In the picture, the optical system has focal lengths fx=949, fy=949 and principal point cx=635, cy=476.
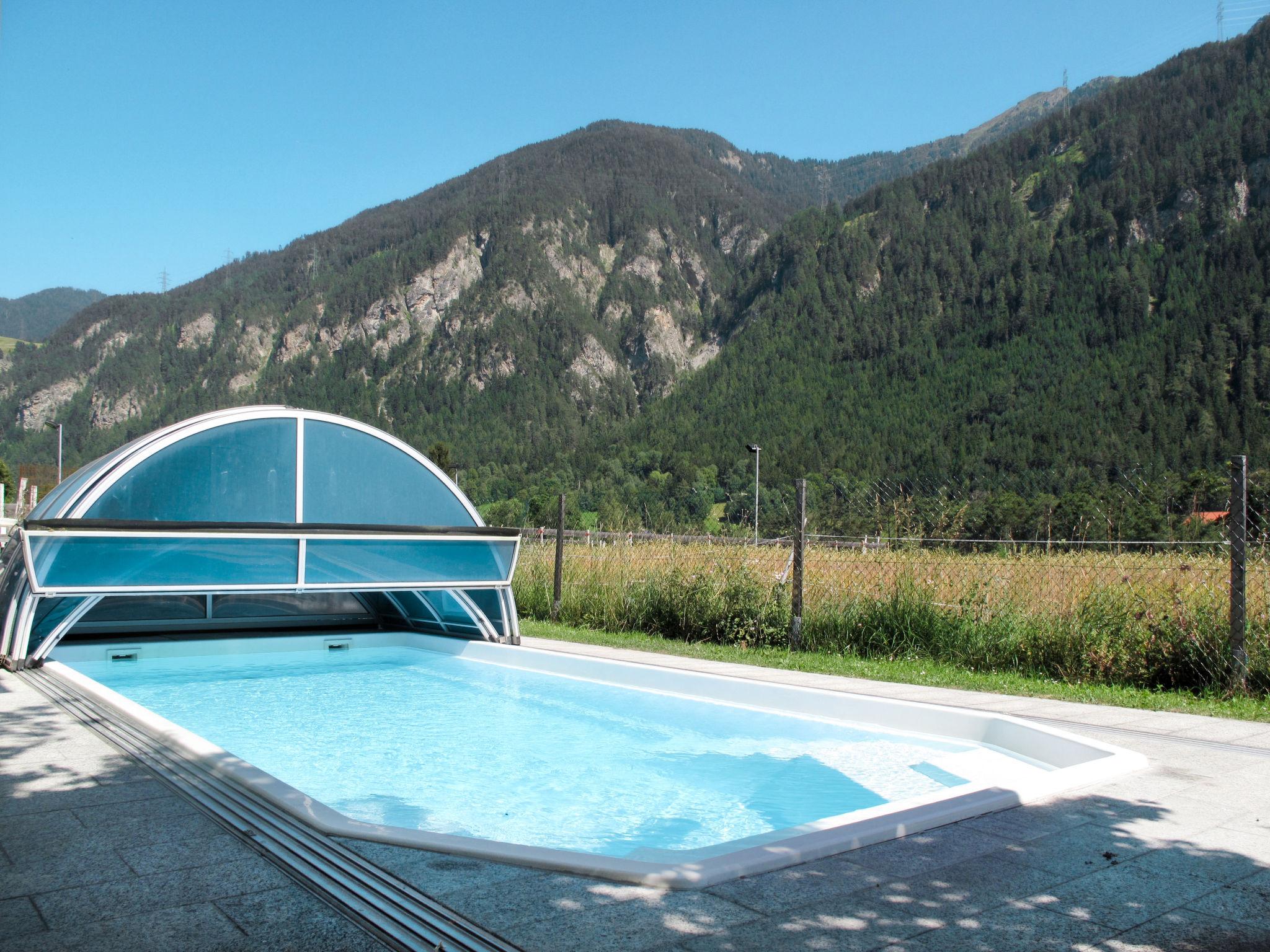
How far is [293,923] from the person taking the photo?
2625mm

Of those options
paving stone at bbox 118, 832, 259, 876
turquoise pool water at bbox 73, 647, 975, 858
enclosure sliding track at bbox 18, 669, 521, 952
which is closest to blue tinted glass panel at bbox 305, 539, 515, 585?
turquoise pool water at bbox 73, 647, 975, 858

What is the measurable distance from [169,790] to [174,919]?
1.66 metres

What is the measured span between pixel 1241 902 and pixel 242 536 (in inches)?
315

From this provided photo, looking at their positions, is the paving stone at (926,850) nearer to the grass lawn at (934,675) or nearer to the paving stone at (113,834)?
the paving stone at (113,834)

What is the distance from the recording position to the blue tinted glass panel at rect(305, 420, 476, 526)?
959cm

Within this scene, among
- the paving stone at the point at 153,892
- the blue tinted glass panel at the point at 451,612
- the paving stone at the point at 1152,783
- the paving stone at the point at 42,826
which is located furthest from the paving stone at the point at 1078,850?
the blue tinted glass panel at the point at 451,612

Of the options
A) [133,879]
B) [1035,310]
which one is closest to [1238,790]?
[133,879]

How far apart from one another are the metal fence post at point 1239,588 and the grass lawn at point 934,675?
25cm

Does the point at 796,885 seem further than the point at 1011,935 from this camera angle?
Yes

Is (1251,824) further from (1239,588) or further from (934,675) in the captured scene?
(934,675)

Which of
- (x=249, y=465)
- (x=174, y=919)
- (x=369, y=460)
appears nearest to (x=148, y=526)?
(x=249, y=465)

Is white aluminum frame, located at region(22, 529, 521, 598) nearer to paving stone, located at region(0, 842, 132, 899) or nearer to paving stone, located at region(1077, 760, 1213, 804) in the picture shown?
paving stone, located at region(0, 842, 132, 899)

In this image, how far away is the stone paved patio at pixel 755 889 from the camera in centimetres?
256

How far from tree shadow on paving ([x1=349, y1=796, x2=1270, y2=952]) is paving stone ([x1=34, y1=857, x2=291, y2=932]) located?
40 cm
